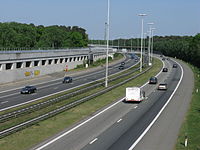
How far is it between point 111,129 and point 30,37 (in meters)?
104

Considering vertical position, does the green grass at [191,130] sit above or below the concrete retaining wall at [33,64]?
Result: below

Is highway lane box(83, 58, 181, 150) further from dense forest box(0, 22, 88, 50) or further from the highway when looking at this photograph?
dense forest box(0, 22, 88, 50)

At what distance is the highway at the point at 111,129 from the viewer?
2481 centimetres

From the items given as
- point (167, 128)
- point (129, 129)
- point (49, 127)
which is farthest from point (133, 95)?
point (49, 127)

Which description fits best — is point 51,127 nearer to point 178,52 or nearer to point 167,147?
point 167,147

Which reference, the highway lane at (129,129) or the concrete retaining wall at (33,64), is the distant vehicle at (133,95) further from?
the concrete retaining wall at (33,64)

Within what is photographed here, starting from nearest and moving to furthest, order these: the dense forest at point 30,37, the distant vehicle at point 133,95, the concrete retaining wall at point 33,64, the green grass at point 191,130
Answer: the green grass at point 191,130
the distant vehicle at point 133,95
the concrete retaining wall at point 33,64
the dense forest at point 30,37

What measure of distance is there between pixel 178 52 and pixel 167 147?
6173 inches

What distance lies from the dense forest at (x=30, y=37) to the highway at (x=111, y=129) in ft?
171

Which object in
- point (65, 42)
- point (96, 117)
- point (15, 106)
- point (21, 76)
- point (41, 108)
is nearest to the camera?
point (96, 117)

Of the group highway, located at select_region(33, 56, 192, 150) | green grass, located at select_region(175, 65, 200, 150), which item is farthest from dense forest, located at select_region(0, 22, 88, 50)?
green grass, located at select_region(175, 65, 200, 150)

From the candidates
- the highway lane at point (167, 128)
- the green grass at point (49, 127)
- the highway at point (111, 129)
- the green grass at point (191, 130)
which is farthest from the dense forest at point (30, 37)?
the green grass at point (191, 130)

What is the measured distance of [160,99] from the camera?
48.4 m

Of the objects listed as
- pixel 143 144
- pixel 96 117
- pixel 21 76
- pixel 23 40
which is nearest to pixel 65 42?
pixel 23 40
